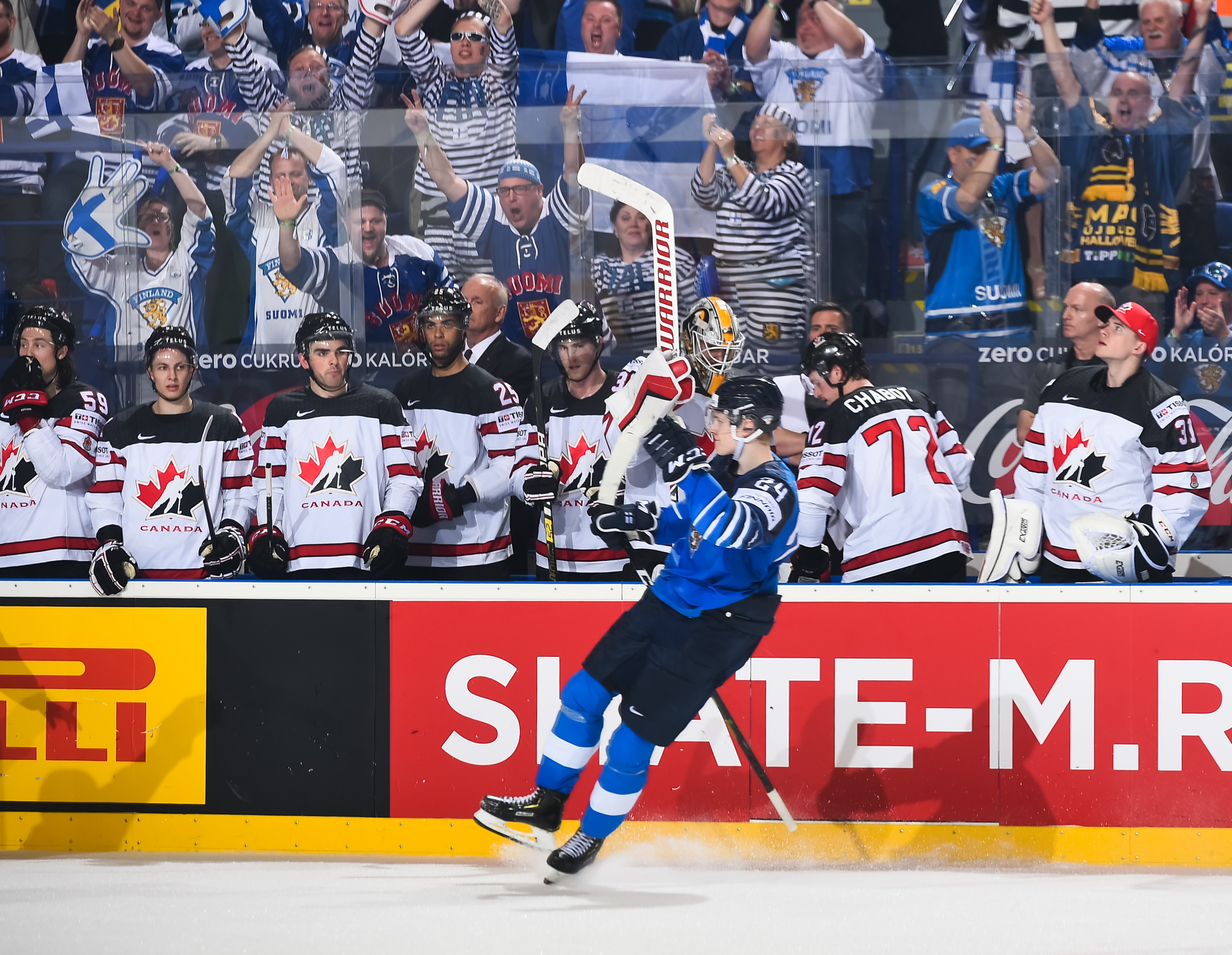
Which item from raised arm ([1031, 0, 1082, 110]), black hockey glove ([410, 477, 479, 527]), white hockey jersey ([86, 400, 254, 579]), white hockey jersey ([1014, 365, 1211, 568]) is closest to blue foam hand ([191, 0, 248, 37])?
white hockey jersey ([86, 400, 254, 579])

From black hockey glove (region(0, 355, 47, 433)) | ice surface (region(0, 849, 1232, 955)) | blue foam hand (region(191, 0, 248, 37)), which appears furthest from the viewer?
blue foam hand (region(191, 0, 248, 37))

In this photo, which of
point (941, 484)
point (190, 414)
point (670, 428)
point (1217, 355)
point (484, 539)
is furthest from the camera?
point (1217, 355)

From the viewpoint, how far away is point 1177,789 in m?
3.81

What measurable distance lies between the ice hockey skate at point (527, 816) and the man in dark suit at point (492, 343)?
2385 mm

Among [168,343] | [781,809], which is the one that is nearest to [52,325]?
[168,343]

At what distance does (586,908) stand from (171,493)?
2.28 meters

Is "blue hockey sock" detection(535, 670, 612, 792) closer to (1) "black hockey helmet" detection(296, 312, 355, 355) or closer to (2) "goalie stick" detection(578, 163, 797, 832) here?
(2) "goalie stick" detection(578, 163, 797, 832)

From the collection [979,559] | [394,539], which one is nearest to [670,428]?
[394,539]

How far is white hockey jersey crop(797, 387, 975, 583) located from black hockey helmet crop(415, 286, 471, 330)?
5.02 ft

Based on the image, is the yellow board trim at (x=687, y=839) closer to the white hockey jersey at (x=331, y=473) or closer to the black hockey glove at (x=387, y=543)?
the black hockey glove at (x=387, y=543)

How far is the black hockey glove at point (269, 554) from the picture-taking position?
14.9 ft

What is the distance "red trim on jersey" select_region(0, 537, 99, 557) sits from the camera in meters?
4.83

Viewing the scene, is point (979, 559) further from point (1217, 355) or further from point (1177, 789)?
point (1177, 789)

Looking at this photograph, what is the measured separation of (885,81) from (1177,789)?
3.30 m
